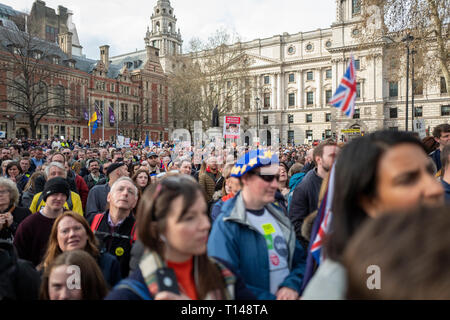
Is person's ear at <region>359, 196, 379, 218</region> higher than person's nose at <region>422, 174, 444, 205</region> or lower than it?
lower

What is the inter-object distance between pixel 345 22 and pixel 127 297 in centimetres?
6241

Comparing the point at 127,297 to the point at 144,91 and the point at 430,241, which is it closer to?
the point at 430,241

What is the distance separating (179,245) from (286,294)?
1.04 m

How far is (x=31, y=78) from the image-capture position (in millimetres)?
38281

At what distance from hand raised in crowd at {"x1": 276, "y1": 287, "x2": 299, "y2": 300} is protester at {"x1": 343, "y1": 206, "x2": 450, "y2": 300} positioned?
1.49 metres

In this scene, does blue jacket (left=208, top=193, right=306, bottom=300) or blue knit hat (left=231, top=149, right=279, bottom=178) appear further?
blue knit hat (left=231, top=149, right=279, bottom=178)

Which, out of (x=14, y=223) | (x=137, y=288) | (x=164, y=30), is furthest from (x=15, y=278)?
(x=164, y=30)

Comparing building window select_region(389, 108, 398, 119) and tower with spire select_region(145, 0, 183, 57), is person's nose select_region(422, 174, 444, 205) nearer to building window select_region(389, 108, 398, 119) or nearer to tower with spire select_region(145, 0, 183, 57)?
building window select_region(389, 108, 398, 119)

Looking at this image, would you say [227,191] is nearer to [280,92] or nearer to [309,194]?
[309,194]

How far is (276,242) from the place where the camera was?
259 centimetres

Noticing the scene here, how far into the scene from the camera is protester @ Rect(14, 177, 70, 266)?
3795mm

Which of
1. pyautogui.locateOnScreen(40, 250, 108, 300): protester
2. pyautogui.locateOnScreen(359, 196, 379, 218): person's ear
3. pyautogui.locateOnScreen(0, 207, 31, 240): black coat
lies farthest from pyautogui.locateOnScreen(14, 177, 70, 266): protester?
pyautogui.locateOnScreen(359, 196, 379, 218): person's ear

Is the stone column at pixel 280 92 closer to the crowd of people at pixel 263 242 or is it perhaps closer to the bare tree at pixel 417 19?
the bare tree at pixel 417 19

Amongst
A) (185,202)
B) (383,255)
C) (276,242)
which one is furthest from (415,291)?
(276,242)
